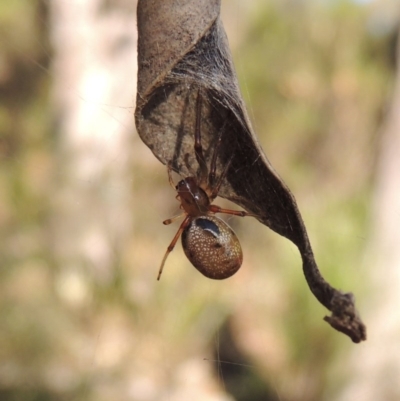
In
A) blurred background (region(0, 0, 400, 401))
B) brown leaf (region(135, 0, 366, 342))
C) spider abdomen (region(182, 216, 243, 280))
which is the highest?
brown leaf (region(135, 0, 366, 342))

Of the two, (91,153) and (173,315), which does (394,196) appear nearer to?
(173,315)

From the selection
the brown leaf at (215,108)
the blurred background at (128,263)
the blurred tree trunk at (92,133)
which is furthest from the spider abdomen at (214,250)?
the blurred tree trunk at (92,133)

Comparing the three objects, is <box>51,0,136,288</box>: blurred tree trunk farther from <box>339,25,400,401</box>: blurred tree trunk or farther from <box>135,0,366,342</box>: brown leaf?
<box>135,0,366,342</box>: brown leaf

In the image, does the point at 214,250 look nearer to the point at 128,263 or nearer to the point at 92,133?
the point at 128,263

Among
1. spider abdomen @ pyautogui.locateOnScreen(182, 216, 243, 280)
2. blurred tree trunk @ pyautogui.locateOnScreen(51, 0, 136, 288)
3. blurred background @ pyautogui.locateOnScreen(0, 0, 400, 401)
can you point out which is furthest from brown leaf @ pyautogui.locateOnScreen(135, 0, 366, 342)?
blurred tree trunk @ pyautogui.locateOnScreen(51, 0, 136, 288)

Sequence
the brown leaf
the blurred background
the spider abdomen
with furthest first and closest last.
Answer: the blurred background
the spider abdomen
the brown leaf

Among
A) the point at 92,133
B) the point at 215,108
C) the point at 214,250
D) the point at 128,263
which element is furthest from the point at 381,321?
the point at 215,108
